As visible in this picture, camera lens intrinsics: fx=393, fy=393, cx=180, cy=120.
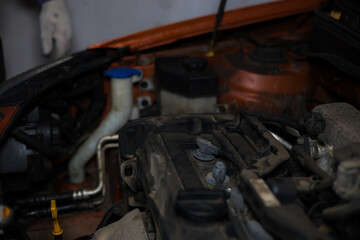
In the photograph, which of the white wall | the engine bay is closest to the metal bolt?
the engine bay

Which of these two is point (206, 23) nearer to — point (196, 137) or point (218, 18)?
point (218, 18)

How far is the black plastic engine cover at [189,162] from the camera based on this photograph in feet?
2.36

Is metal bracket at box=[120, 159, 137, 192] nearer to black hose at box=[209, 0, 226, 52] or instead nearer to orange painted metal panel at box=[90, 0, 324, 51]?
orange painted metal panel at box=[90, 0, 324, 51]

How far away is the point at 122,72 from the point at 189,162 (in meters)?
0.67

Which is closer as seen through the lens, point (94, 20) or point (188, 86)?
point (188, 86)

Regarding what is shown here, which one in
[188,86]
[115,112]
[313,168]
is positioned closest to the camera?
[313,168]

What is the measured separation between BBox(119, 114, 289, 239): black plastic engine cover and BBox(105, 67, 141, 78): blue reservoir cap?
437mm

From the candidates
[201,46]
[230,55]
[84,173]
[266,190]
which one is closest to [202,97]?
[230,55]

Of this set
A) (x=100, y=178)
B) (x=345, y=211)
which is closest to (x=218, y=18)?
(x=100, y=178)

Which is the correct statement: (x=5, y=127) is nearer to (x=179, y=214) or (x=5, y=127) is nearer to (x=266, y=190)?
(x=179, y=214)

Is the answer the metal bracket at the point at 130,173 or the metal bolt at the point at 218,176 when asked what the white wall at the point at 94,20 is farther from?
the metal bolt at the point at 218,176

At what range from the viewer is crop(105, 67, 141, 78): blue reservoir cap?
4.80 feet

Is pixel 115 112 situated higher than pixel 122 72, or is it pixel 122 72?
pixel 122 72

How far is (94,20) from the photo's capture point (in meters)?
1.78
